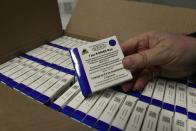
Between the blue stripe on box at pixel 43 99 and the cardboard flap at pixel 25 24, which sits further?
the cardboard flap at pixel 25 24

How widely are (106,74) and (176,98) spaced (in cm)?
24

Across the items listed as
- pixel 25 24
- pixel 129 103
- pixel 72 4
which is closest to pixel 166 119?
pixel 129 103

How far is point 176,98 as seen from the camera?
0.56 meters

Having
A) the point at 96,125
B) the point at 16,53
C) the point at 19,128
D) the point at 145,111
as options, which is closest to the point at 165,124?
the point at 145,111

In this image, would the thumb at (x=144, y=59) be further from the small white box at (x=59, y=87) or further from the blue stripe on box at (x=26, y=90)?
the blue stripe on box at (x=26, y=90)

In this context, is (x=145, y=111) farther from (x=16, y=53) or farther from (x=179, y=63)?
(x=16, y=53)

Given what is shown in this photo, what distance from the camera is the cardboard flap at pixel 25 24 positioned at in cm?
73

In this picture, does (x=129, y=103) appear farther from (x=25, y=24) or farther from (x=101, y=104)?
(x=25, y=24)

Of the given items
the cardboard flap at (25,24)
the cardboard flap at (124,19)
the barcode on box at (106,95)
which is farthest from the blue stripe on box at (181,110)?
the cardboard flap at (25,24)

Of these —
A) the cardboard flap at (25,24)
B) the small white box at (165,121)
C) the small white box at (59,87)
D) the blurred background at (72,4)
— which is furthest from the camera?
the blurred background at (72,4)

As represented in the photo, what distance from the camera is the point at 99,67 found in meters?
0.55

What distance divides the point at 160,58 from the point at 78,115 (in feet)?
1.07

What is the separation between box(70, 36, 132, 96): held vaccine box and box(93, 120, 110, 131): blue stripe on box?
A: 0.10m

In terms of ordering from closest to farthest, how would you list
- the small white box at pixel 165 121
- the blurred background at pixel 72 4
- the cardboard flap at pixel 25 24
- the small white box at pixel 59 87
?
the small white box at pixel 165 121, the small white box at pixel 59 87, the cardboard flap at pixel 25 24, the blurred background at pixel 72 4
